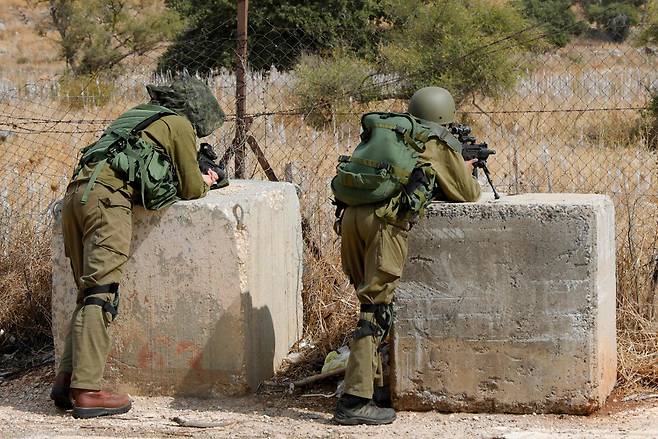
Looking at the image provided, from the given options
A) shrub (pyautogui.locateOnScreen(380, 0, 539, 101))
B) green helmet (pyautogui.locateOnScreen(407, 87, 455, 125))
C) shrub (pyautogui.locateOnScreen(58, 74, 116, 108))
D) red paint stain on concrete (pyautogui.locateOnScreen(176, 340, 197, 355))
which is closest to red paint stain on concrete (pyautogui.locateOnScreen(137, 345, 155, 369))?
red paint stain on concrete (pyautogui.locateOnScreen(176, 340, 197, 355))

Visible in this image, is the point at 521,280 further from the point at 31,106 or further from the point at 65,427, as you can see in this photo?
the point at 31,106

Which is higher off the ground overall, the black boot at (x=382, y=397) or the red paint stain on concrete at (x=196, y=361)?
the red paint stain on concrete at (x=196, y=361)

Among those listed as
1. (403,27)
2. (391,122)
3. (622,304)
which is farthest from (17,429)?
(403,27)

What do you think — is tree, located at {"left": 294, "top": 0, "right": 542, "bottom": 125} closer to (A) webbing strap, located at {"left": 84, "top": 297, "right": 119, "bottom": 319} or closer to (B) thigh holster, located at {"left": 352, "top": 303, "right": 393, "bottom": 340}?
(A) webbing strap, located at {"left": 84, "top": 297, "right": 119, "bottom": 319}

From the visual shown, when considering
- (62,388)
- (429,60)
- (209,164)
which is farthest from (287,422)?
(429,60)

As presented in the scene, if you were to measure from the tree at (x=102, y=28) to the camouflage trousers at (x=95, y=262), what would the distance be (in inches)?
808

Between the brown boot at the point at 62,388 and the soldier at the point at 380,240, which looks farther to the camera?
the brown boot at the point at 62,388

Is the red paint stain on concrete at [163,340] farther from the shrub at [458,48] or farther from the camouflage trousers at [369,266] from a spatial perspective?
the shrub at [458,48]

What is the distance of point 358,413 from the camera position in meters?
4.95

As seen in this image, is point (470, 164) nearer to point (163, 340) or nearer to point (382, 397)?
point (382, 397)

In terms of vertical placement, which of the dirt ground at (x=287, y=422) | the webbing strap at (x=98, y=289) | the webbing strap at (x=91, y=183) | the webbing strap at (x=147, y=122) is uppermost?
the webbing strap at (x=147, y=122)

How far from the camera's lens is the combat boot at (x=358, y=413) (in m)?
4.95

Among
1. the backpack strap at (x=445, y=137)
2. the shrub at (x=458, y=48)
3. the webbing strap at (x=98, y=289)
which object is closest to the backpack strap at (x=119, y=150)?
the webbing strap at (x=98, y=289)

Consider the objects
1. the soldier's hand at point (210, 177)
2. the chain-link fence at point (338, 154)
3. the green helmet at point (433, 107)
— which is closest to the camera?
the green helmet at point (433, 107)
